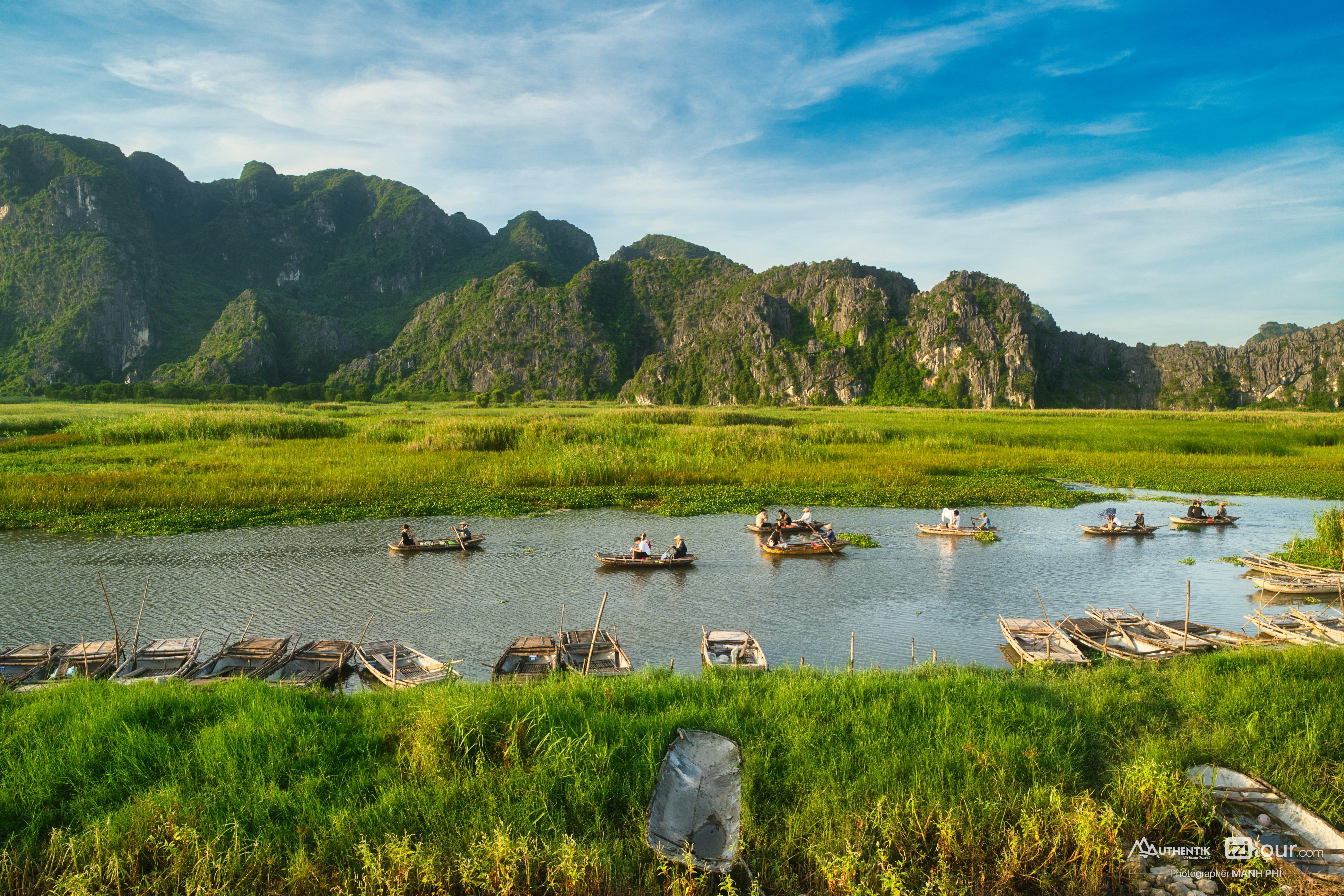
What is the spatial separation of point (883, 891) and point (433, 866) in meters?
3.50

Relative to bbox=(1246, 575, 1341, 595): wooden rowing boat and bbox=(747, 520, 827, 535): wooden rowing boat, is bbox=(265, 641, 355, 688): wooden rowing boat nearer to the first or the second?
bbox=(747, 520, 827, 535): wooden rowing boat

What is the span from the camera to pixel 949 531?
910 inches

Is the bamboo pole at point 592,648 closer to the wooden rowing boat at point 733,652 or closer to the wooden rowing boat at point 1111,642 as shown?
the wooden rowing boat at point 733,652

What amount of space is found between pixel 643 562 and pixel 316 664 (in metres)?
9.14

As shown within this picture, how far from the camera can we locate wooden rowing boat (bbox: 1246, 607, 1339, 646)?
1113cm

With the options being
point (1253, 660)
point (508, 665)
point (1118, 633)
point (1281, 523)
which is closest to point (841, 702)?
point (508, 665)

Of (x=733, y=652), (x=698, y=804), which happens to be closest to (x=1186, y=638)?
(x=733, y=652)

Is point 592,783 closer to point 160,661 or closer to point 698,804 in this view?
point 698,804

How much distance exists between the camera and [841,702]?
25.2ft

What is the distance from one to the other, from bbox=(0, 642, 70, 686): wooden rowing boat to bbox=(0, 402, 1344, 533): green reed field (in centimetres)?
1340

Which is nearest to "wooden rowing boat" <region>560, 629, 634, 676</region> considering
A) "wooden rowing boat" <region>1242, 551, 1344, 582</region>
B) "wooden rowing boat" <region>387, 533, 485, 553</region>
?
"wooden rowing boat" <region>387, 533, 485, 553</region>

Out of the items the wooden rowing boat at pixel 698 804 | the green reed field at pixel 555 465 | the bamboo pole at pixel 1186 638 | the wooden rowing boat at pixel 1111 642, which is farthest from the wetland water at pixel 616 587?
the wooden rowing boat at pixel 698 804

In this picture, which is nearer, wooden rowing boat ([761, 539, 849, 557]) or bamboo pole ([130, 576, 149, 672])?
bamboo pole ([130, 576, 149, 672])

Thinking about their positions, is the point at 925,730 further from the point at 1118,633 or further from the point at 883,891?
the point at 1118,633
